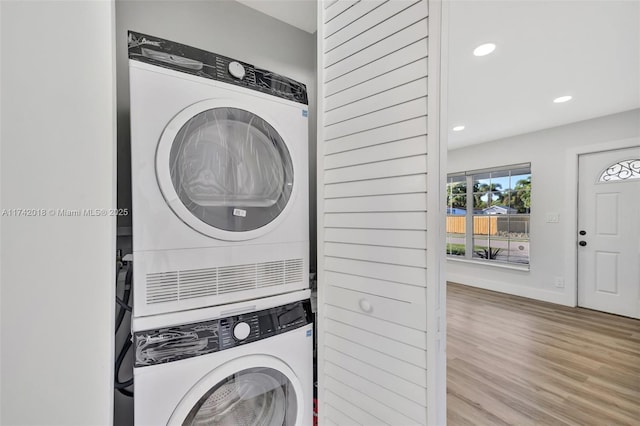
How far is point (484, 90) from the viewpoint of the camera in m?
2.66

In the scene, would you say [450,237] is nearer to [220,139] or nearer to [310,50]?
[310,50]

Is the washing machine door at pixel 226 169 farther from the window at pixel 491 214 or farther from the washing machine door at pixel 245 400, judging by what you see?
the window at pixel 491 214

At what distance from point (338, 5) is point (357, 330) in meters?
1.39

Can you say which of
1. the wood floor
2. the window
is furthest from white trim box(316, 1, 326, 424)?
the window

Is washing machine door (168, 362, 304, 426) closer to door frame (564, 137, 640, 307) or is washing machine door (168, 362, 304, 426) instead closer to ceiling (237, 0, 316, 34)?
ceiling (237, 0, 316, 34)

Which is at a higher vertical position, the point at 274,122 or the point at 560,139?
the point at 560,139

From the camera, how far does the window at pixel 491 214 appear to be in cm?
418

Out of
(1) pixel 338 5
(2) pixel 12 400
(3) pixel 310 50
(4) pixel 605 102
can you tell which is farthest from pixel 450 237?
(2) pixel 12 400

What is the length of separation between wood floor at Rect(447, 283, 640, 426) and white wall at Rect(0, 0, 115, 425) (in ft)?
6.18

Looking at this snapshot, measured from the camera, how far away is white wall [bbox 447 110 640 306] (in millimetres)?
3338

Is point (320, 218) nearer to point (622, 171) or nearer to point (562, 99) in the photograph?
point (562, 99)

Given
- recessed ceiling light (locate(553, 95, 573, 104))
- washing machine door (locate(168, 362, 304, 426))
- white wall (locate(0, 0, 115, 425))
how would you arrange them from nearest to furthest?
white wall (locate(0, 0, 115, 425)) < washing machine door (locate(168, 362, 304, 426)) < recessed ceiling light (locate(553, 95, 573, 104))

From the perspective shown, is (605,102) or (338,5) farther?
(605,102)

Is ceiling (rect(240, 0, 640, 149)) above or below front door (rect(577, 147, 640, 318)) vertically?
above
